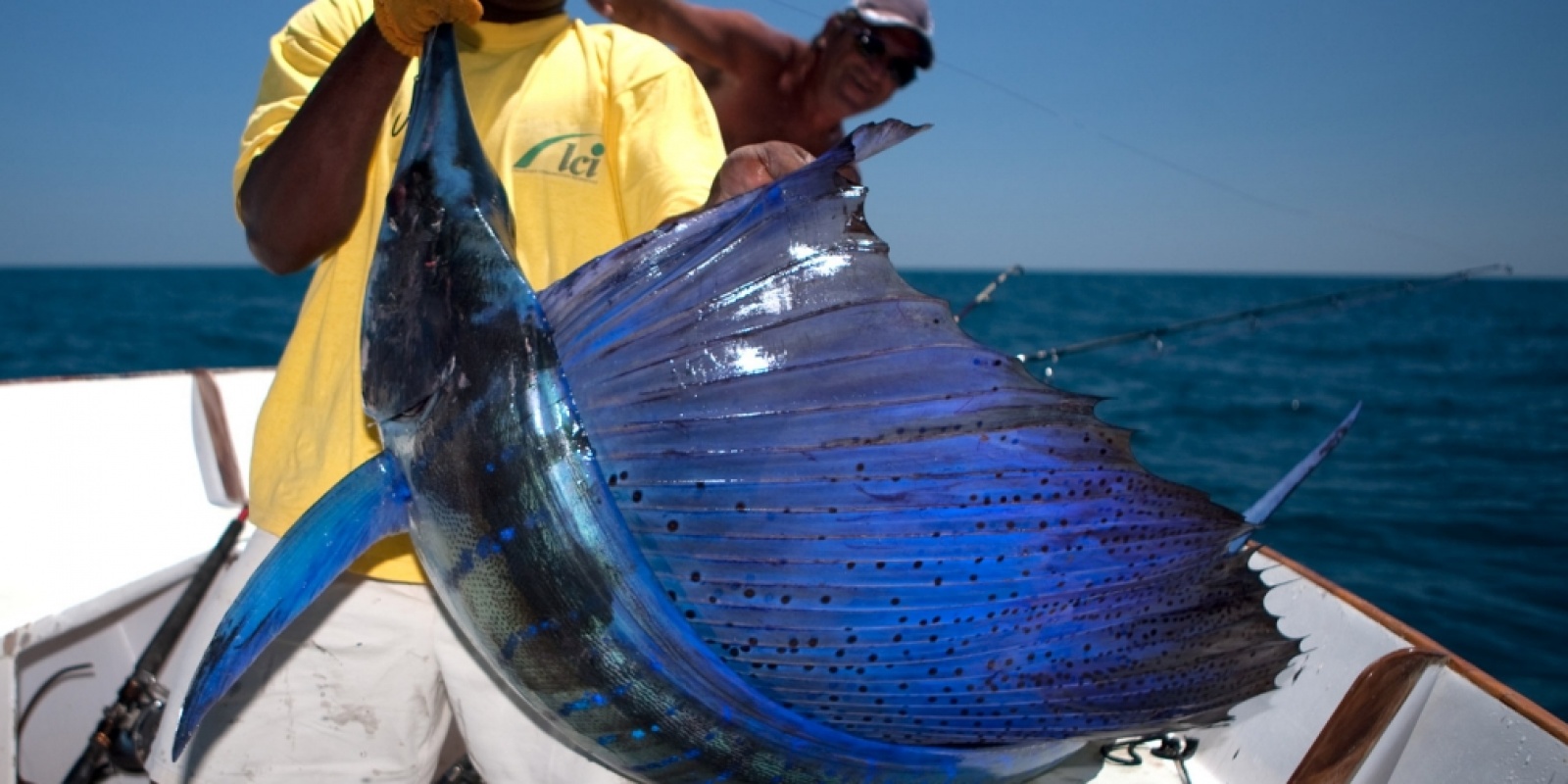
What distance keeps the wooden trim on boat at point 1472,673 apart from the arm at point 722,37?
2.79 metres

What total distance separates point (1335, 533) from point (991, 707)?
7.70 m

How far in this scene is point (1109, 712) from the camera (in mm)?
1151

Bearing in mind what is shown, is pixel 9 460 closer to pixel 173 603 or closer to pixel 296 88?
pixel 173 603

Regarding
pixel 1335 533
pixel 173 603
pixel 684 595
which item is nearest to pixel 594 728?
pixel 684 595

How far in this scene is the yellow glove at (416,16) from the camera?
3.85 ft

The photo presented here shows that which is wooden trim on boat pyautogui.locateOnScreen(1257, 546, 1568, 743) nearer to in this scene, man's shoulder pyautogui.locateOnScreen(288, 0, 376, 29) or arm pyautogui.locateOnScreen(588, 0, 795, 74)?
man's shoulder pyautogui.locateOnScreen(288, 0, 376, 29)

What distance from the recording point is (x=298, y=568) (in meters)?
1.10

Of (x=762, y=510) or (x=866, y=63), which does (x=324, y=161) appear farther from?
(x=866, y=63)

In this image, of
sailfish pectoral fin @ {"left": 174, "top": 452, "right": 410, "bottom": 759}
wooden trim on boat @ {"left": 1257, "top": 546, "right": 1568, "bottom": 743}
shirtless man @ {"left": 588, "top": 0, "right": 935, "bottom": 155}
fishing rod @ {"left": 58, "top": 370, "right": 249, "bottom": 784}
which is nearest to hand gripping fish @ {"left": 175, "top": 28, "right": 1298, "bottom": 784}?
sailfish pectoral fin @ {"left": 174, "top": 452, "right": 410, "bottom": 759}

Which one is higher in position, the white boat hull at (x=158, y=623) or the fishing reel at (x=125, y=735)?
the white boat hull at (x=158, y=623)

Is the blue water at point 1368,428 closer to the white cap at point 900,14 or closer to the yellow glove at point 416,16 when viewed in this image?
the yellow glove at point 416,16

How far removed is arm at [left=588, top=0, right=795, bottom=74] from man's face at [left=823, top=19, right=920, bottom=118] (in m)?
0.41

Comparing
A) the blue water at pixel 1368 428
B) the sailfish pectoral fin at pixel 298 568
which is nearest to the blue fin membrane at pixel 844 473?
the blue water at pixel 1368 428

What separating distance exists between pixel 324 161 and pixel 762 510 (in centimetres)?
83
